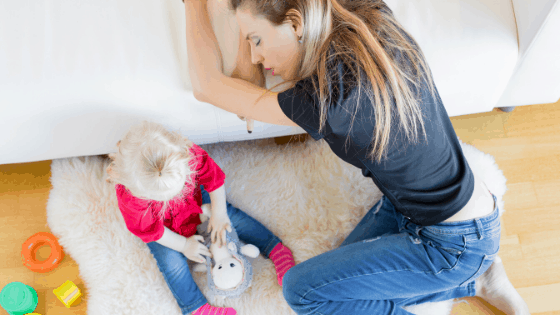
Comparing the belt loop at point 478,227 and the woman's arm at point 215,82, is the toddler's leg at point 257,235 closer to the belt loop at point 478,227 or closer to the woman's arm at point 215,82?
the woman's arm at point 215,82

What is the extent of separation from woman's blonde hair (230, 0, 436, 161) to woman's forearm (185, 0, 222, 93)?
15 centimetres

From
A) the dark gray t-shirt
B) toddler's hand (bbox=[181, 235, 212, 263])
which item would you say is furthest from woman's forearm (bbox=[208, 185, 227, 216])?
the dark gray t-shirt

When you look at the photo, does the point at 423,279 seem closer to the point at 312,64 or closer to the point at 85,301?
the point at 312,64

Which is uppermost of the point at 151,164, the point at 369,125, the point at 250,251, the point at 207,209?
the point at 369,125

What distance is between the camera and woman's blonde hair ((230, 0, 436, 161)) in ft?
2.28

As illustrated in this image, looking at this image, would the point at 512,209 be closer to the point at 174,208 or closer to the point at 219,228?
Answer: the point at 219,228

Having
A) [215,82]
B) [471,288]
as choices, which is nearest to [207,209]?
[215,82]

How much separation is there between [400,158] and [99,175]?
0.96 m

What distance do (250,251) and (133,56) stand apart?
64 cm

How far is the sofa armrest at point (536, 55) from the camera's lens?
92 centimetres

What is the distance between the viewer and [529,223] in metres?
1.28

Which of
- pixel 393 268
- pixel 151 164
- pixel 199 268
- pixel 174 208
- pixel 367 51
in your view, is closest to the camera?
pixel 367 51

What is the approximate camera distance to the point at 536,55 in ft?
3.28

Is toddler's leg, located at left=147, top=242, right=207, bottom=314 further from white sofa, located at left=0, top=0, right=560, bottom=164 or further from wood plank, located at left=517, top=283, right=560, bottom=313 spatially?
wood plank, located at left=517, top=283, right=560, bottom=313
